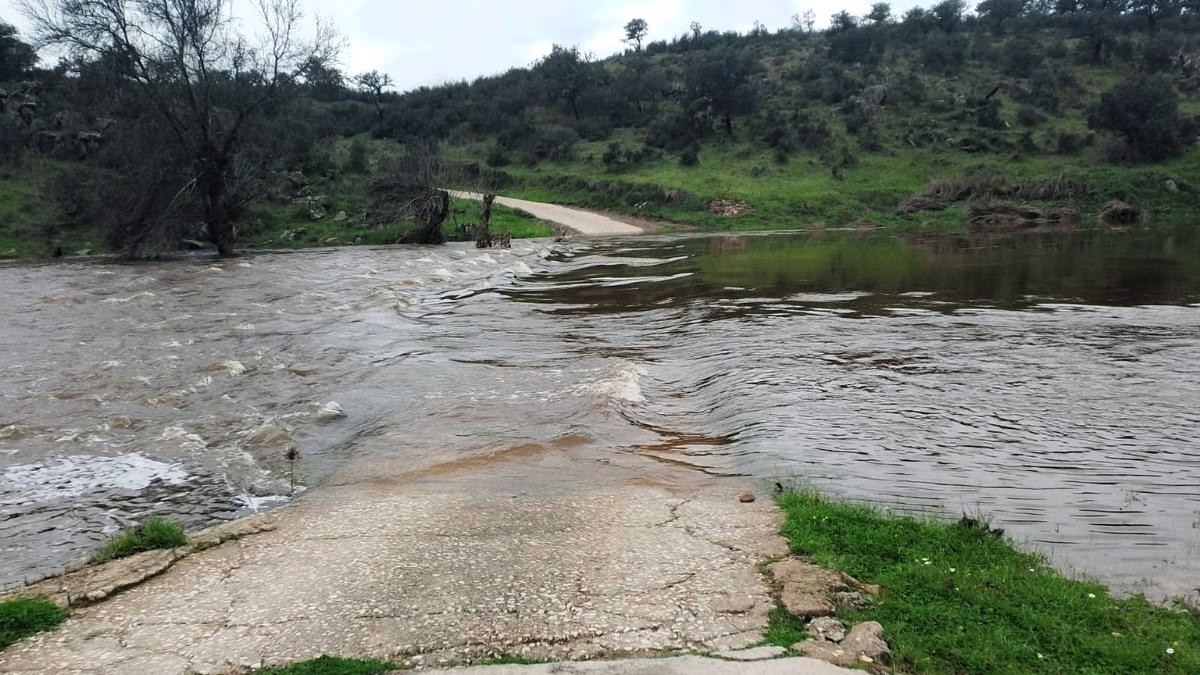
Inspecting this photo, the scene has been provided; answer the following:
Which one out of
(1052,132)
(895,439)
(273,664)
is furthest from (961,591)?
(1052,132)

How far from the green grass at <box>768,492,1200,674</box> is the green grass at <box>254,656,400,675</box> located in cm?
191

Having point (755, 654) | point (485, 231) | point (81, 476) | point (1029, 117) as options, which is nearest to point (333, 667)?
point (755, 654)

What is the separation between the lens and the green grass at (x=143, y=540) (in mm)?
4922

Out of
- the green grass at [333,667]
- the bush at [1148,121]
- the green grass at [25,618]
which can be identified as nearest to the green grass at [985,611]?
the green grass at [333,667]

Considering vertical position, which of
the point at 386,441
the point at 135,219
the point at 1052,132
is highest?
the point at 1052,132

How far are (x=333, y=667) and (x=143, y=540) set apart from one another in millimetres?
2282

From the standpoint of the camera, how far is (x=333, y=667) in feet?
11.7

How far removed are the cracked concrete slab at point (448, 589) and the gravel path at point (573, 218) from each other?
1222 inches

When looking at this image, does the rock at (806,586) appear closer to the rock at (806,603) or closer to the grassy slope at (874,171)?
the rock at (806,603)

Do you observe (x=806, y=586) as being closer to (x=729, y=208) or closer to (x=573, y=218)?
(x=573, y=218)

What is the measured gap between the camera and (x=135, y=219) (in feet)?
87.1

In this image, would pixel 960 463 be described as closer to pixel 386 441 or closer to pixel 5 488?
pixel 386 441

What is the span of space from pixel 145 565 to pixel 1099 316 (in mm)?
13622

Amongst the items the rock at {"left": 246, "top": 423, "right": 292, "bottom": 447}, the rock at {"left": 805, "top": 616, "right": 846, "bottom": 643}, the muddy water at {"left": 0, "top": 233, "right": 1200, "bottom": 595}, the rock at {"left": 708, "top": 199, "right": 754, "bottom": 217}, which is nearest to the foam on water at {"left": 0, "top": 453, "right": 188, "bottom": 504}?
the muddy water at {"left": 0, "top": 233, "right": 1200, "bottom": 595}
